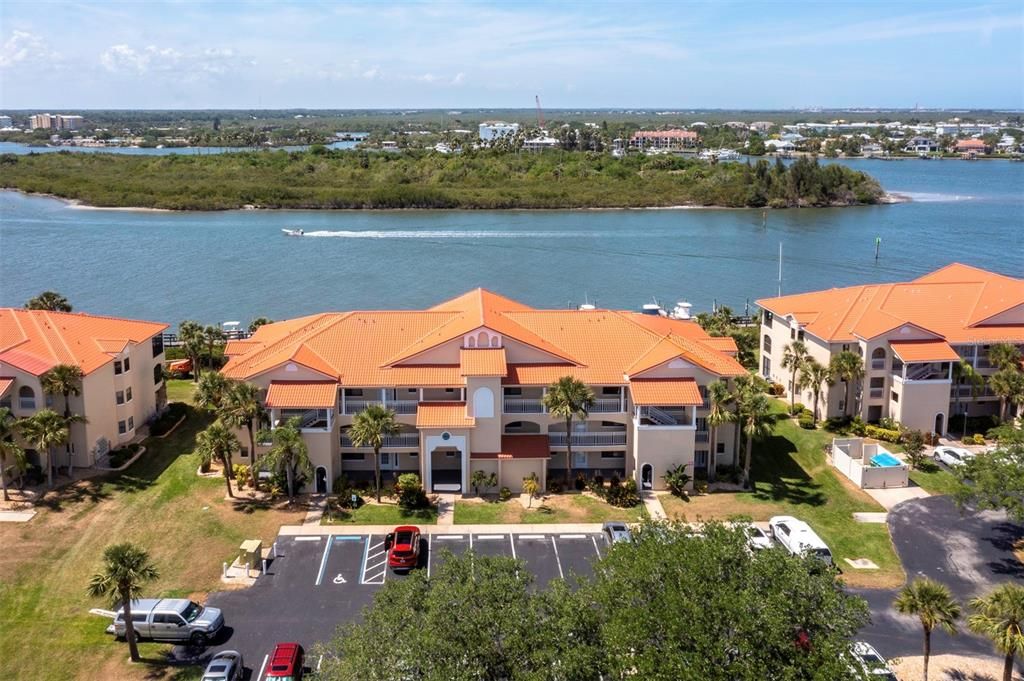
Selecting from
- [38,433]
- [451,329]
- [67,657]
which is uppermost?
[451,329]

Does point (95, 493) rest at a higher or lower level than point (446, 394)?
lower

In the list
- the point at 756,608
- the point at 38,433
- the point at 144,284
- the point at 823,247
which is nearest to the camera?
the point at 756,608

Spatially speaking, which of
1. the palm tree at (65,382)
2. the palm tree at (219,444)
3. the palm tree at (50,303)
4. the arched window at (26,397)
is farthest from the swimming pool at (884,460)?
the palm tree at (50,303)

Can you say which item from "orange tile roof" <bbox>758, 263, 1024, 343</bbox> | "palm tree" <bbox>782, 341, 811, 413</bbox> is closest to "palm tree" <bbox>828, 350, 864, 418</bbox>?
"orange tile roof" <bbox>758, 263, 1024, 343</bbox>

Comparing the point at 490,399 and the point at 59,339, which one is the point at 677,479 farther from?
the point at 59,339

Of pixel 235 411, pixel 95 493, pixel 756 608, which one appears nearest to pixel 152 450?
pixel 95 493

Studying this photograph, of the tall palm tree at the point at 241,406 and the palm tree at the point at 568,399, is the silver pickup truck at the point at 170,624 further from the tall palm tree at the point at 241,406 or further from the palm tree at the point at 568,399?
the palm tree at the point at 568,399

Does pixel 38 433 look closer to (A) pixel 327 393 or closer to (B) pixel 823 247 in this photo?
(A) pixel 327 393
